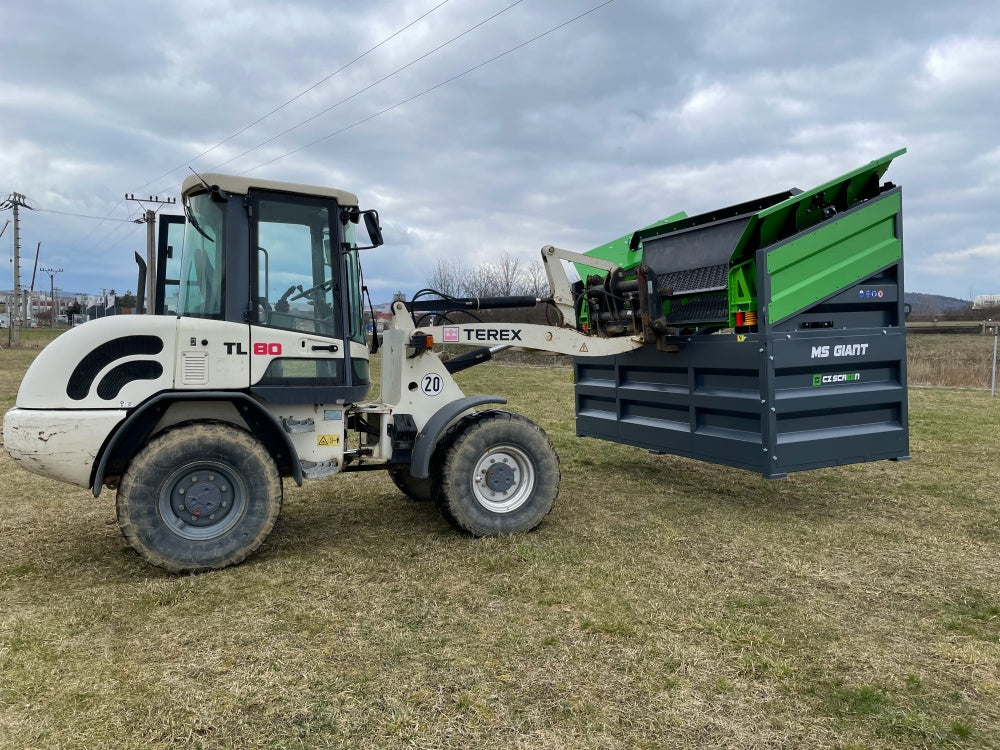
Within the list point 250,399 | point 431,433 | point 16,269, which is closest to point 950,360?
point 431,433

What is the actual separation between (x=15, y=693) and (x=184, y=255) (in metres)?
2.87

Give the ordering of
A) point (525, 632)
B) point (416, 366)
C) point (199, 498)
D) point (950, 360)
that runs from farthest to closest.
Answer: point (950, 360)
point (416, 366)
point (199, 498)
point (525, 632)

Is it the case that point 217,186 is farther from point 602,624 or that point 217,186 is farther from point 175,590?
point 602,624

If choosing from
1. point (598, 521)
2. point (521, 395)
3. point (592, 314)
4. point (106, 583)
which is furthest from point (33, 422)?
point (521, 395)

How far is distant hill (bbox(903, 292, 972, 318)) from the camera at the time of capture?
6.97 meters

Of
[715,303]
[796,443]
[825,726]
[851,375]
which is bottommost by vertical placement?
[825,726]

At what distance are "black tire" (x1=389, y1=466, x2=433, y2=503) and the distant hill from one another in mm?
4071

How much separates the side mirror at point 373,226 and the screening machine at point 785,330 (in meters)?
2.44

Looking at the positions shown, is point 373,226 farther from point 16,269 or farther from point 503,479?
point 16,269

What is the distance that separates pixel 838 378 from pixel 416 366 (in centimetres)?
326

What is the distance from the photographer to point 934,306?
39.6 meters

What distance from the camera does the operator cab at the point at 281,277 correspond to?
4.46m

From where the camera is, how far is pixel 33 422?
13.1 feet

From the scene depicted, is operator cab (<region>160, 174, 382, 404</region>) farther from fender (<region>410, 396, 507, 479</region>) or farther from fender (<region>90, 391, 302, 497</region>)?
fender (<region>410, 396, 507, 479</region>)
